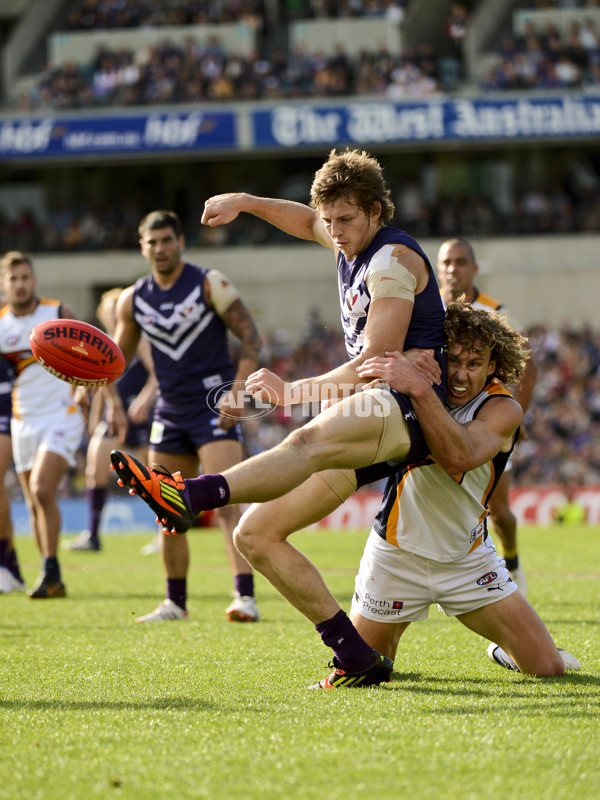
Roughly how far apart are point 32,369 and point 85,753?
565 cm

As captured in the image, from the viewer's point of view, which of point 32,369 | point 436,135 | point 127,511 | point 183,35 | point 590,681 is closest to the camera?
point 590,681

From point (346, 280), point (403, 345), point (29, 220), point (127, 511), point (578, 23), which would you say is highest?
point (578, 23)

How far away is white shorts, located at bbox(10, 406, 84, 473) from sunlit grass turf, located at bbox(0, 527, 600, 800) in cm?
167

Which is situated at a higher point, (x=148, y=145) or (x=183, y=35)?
(x=183, y=35)

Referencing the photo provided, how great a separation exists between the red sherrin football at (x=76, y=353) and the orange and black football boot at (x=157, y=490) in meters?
1.50

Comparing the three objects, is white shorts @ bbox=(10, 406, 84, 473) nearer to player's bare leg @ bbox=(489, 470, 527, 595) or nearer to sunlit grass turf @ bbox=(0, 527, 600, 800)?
sunlit grass turf @ bbox=(0, 527, 600, 800)

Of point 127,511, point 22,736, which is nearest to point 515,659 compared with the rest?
point 22,736

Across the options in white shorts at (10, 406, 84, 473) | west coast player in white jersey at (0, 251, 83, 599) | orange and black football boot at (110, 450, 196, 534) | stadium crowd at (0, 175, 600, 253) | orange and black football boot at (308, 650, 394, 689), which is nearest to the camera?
orange and black football boot at (110, 450, 196, 534)

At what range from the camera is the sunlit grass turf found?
10.1 feet

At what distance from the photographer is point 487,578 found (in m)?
4.77

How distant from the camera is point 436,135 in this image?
27672 millimetres

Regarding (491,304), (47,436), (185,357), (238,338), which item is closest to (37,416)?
(47,436)

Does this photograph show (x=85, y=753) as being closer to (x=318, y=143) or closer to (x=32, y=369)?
(x=32, y=369)

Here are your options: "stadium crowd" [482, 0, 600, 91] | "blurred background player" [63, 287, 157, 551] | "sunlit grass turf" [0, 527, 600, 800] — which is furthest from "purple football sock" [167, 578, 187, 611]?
"stadium crowd" [482, 0, 600, 91]
